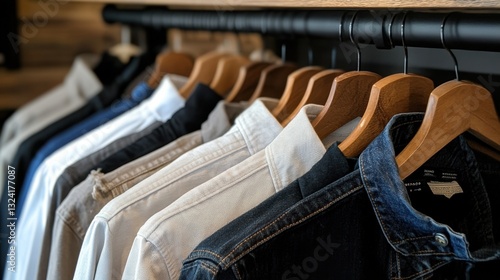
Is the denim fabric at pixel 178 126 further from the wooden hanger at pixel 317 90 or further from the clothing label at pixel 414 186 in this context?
the clothing label at pixel 414 186

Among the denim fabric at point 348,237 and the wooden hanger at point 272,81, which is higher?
the wooden hanger at point 272,81

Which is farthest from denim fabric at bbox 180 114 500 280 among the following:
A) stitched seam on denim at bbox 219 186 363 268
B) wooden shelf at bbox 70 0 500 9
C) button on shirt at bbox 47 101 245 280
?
button on shirt at bbox 47 101 245 280

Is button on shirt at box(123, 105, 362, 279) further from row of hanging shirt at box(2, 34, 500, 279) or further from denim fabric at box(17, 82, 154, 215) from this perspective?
denim fabric at box(17, 82, 154, 215)

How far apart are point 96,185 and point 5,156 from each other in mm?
543

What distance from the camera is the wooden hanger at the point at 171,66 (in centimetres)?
130

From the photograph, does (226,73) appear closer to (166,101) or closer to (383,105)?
(166,101)

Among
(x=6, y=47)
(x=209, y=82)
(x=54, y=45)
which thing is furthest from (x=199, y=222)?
(x=54, y=45)

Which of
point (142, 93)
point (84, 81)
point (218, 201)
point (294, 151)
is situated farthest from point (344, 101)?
point (84, 81)

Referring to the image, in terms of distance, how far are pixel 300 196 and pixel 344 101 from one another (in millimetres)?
160

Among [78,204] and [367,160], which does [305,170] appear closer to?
[367,160]

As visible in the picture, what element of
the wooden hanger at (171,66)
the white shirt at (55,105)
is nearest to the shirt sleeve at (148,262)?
the wooden hanger at (171,66)

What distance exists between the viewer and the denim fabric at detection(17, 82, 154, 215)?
3.77 ft

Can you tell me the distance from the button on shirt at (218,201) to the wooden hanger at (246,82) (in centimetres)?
31

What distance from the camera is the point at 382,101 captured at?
740 mm
